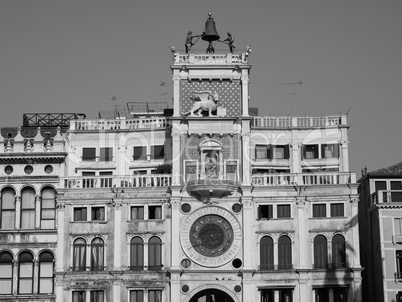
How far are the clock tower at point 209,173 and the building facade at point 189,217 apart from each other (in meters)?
0.08

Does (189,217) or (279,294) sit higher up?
(189,217)

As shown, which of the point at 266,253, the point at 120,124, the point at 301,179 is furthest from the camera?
the point at 120,124

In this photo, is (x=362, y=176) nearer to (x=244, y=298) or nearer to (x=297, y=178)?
(x=297, y=178)

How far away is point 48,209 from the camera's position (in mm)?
74188

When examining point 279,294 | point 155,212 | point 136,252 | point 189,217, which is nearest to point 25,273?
point 136,252

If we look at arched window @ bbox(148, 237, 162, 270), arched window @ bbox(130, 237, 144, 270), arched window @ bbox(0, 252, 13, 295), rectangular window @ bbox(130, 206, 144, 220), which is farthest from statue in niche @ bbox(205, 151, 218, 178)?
arched window @ bbox(0, 252, 13, 295)

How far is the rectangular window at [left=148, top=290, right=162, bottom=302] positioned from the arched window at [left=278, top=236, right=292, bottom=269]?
920 cm

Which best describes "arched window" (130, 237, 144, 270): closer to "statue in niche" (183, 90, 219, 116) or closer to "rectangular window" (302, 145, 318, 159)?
"statue in niche" (183, 90, 219, 116)

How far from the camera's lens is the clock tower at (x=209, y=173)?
232 feet

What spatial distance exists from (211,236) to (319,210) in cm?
842

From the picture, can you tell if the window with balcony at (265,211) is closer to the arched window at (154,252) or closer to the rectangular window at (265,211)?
the rectangular window at (265,211)

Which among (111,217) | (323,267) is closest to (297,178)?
(323,267)

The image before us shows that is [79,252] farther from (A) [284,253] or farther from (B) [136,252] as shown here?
(A) [284,253]

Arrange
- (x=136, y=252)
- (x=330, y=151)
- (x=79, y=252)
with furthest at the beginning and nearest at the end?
(x=330, y=151), (x=79, y=252), (x=136, y=252)
